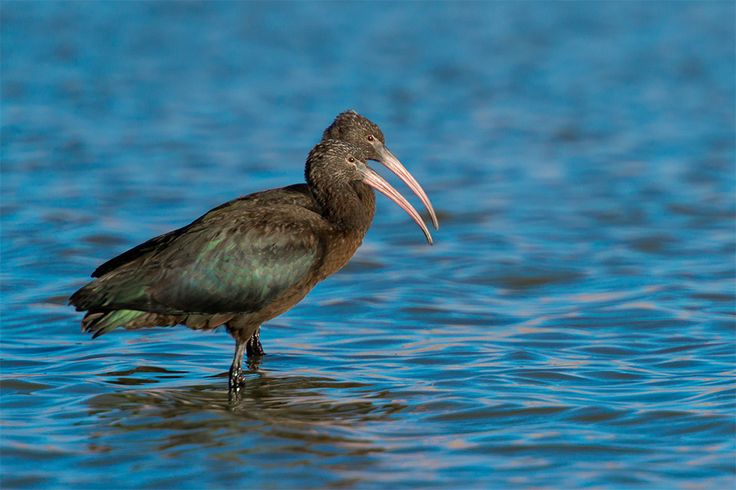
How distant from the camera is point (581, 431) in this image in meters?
7.91

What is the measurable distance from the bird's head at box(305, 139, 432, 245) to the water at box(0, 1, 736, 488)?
4.52 ft

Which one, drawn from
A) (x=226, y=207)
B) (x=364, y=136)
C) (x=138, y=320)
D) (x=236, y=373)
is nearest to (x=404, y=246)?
(x=364, y=136)

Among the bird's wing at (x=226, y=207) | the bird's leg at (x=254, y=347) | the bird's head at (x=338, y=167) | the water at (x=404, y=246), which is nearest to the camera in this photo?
the water at (x=404, y=246)

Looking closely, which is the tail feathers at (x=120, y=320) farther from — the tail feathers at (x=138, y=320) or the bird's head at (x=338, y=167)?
the bird's head at (x=338, y=167)

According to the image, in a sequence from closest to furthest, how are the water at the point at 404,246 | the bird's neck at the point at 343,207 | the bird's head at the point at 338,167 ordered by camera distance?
the water at the point at 404,246
the bird's neck at the point at 343,207
the bird's head at the point at 338,167

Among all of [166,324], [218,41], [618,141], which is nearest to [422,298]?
[166,324]

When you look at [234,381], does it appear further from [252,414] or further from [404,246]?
[404,246]

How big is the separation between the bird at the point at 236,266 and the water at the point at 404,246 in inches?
21.2

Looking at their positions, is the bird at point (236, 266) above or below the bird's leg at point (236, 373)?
above

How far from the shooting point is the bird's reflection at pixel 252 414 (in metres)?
7.80

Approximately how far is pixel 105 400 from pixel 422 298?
3717 millimetres

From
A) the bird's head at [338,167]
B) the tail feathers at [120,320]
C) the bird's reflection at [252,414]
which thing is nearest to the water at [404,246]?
the bird's reflection at [252,414]

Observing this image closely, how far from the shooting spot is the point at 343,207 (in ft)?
29.7

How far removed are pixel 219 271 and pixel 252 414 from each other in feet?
3.24
